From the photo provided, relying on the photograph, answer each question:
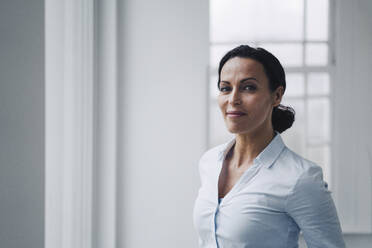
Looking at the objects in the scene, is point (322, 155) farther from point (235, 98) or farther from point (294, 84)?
point (235, 98)

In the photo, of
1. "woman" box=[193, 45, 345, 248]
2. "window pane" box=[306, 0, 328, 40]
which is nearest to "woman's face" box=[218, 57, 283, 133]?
"woman" box=[193, 45, 345, 248]

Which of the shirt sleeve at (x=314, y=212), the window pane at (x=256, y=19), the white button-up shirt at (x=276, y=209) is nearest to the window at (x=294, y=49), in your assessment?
the window pane at (x=256, y=19)

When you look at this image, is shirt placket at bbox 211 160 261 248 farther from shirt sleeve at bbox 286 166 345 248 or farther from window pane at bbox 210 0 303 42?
window pane at bbox 210 0 303 42

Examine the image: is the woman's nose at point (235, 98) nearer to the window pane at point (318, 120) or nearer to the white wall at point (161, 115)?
the white wall at point (161, 115)

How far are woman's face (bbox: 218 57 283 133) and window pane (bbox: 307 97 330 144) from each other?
96cm

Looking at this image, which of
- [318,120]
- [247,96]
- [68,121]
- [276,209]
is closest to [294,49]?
[318,120]

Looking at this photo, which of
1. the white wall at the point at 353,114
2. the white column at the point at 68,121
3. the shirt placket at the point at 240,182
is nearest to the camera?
the shirt placket at the point at 240,182

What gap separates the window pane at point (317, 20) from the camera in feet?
6.46

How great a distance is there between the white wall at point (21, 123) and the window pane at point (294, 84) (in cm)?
146

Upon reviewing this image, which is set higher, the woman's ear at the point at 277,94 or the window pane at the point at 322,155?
the woman's ear at the point at 277,94

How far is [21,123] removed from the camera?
1.01 metres

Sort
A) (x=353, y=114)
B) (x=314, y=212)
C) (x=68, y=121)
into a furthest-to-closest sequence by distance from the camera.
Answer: (x=353, y=114) → (x=68, y=121) → (x=314, y=212)

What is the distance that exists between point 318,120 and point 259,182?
112 centimetres

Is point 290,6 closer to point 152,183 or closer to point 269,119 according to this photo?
point 269,119
